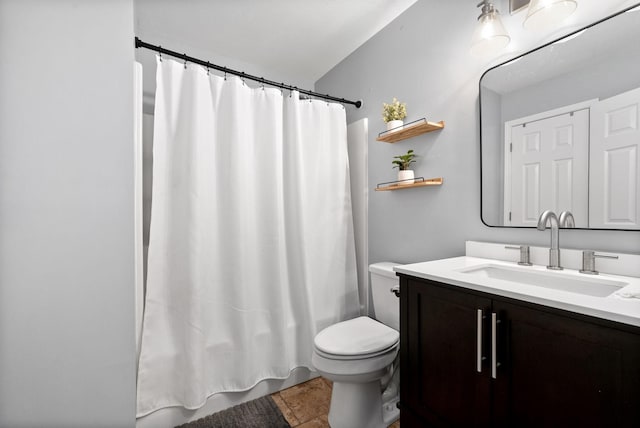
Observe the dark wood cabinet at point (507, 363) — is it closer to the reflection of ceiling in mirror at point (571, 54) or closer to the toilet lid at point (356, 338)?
the toilet lid at point (356, 338)

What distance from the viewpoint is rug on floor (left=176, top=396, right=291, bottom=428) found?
5.10 ft

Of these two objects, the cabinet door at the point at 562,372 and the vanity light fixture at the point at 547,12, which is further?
the vanity light fixture at the point at 547,12

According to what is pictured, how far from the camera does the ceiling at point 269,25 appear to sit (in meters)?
1.77

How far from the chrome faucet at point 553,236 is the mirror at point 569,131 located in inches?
3.4

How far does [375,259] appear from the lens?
7.17 ft

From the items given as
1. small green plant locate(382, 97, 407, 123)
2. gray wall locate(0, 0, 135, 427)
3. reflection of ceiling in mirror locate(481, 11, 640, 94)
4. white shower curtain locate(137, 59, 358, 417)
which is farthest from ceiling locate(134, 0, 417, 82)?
gray wall locate(0, 0, 135, 427)

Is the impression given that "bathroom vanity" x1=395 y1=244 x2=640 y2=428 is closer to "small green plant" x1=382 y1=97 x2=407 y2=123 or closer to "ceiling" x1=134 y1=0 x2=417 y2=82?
"small green plant" x1=382 y1=97 x2=407 y2=123

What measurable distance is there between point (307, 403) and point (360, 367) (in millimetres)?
595

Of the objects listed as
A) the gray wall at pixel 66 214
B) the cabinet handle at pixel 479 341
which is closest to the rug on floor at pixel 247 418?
the gray wall at pixel 66 214

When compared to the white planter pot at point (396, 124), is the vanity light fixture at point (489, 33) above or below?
above

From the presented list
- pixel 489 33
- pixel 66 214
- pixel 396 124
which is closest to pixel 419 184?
pixel 396 124

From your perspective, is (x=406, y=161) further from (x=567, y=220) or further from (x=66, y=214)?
(x=66, y=214)

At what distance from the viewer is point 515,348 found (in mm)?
876

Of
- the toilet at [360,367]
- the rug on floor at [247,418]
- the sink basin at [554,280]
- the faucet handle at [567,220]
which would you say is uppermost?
the faucet handle at [567,220]
